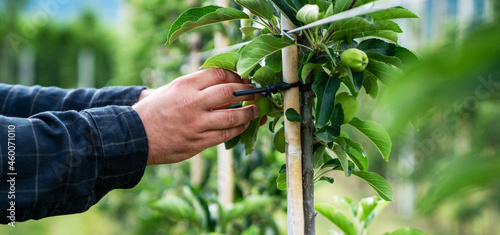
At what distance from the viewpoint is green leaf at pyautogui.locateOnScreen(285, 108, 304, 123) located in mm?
534

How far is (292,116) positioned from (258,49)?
10 centimetres

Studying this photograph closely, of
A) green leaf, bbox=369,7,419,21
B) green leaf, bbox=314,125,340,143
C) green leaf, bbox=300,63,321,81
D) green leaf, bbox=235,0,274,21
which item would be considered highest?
green leaf, bbox=235,0,274,21

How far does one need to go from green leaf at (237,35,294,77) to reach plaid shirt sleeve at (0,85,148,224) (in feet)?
0.72

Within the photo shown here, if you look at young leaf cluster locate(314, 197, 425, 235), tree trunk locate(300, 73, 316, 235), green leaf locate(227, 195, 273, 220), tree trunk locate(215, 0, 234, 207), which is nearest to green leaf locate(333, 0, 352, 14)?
tree trunk locate(300, 73, 316, 235)

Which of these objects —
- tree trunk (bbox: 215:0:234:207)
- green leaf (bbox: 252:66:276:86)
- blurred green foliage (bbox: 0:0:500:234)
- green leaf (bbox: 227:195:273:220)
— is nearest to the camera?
blurred green foliage (bbox: 0:0:500:234)

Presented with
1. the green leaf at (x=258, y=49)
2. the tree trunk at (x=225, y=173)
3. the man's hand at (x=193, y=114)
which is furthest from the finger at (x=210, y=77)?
the tree trunk at (x=225, y=173)

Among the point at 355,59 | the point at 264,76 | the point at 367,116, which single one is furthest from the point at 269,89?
the point at 367,116

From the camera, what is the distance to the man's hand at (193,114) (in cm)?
62

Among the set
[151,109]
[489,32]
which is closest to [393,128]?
[489,32]

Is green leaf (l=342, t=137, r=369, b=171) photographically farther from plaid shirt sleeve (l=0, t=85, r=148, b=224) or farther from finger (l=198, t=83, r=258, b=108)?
plaid shirt sleeve (l=0, t=85, r=148, b=224)

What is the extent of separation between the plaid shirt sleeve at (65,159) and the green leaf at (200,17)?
0.56 feet

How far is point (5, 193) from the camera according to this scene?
61cm

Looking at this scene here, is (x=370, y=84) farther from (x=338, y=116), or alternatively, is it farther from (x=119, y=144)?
(x=119, y=144)

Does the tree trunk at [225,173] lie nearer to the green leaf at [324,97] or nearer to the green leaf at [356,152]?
the green leaf at [356,152]
